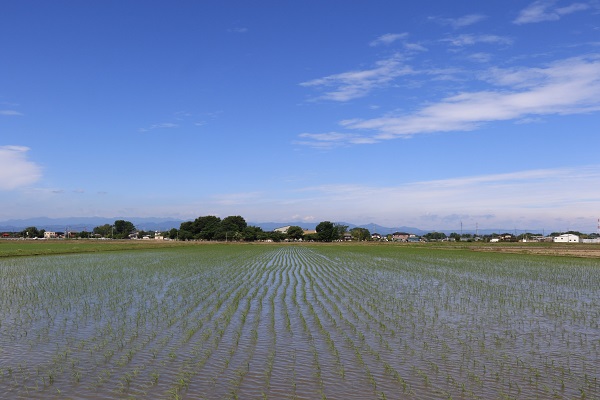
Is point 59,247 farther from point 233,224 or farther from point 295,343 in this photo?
point 233,224

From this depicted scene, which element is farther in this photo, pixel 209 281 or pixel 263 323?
pixel 209 281

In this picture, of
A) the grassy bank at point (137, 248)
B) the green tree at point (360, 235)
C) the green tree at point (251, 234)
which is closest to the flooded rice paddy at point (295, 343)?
the grassy bank at point (137, 248)

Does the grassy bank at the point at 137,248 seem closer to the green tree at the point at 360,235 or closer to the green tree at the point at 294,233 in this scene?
the green tree at the point at 294,233

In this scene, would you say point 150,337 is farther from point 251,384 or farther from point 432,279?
point 432,279

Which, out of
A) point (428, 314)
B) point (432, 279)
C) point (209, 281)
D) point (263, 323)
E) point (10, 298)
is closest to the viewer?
point (263, 323)

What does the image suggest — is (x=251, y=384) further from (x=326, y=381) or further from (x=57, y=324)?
(x=57, y=324)

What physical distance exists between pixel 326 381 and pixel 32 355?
4945mm

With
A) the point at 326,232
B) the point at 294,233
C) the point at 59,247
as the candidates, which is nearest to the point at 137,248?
the point at 59,247

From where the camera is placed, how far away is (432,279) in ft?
70.9

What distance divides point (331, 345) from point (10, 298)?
1077 centimetres

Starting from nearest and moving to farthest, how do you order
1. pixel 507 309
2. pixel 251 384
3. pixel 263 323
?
1. pixel 251 384
2. pixel 263 323
3. pixel 507 309

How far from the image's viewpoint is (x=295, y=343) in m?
8.90

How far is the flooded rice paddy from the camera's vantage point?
642 cm

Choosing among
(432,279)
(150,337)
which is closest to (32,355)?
(150,337)
